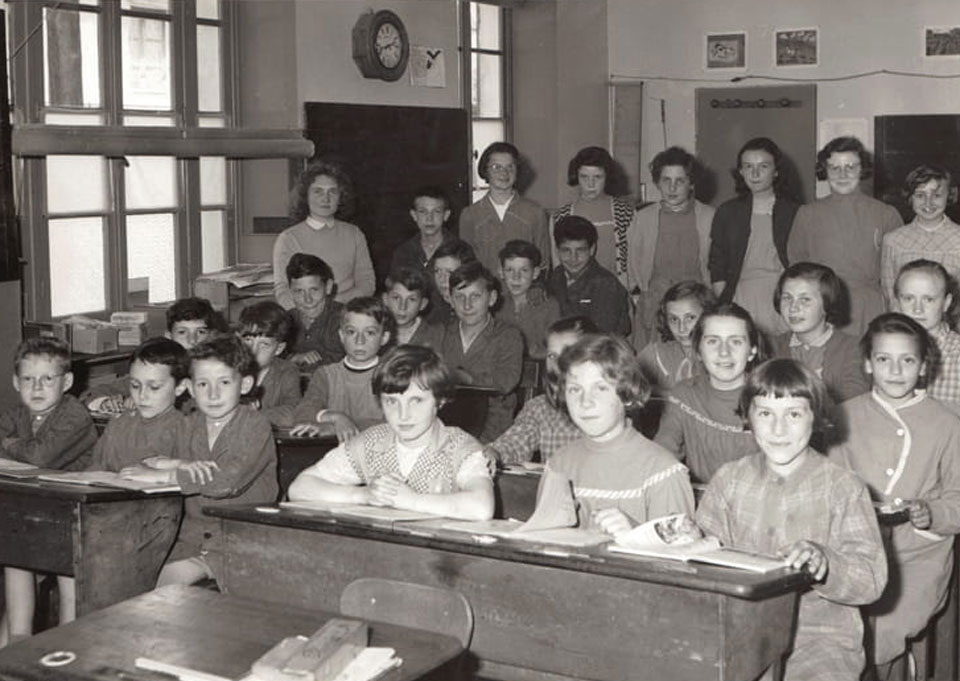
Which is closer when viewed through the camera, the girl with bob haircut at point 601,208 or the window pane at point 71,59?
the window pane at point 71,59

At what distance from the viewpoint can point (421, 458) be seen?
3.63 metres

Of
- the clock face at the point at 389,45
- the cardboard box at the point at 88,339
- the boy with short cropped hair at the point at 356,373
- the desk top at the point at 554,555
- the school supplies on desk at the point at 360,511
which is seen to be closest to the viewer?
the desk top at the point at 554,555

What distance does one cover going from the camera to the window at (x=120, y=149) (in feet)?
20.2

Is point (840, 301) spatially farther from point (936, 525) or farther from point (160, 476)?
point (160, 476)

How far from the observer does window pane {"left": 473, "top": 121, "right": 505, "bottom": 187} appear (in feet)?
29.9

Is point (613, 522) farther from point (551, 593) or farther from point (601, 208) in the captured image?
point (601, 208)

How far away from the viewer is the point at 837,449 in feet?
12.2

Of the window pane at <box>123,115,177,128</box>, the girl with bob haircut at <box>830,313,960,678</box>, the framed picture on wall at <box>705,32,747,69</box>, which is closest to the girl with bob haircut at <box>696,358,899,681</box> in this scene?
the girl with bob haircut at <box>830,313,960,678</box>

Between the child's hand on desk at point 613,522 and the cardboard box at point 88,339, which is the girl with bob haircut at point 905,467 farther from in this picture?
the cardboard box at point 88,339

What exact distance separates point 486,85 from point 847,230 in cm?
408

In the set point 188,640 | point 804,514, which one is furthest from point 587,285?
point 188,640

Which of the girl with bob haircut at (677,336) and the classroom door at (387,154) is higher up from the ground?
the classroom door at (387,154)

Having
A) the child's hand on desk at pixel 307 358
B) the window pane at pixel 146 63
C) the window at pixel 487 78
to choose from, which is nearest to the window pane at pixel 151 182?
the window pane at pixel 146 63

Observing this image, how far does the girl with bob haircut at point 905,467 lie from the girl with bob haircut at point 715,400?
0.37 m
